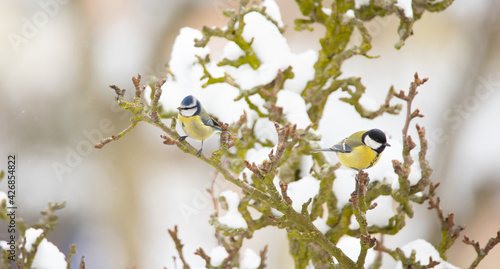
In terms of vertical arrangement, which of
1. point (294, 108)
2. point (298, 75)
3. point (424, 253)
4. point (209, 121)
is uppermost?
point (298, 75)

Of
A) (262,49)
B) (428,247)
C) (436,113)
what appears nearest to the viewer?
(428,247)

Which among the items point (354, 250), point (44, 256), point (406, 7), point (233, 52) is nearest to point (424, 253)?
point (354, 250)

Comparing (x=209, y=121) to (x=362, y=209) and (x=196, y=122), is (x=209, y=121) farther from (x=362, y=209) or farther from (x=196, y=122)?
(x=362, y=209)

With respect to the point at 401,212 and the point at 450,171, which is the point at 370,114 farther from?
the point at 450,171

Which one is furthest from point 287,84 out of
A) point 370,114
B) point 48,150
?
point 48,150

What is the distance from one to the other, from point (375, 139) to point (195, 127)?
0.43 metres

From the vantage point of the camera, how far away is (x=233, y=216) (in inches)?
53.2

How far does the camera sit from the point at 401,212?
1.37 m

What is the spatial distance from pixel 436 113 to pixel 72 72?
252cm

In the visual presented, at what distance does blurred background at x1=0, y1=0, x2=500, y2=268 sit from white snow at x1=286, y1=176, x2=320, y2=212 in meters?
1.41

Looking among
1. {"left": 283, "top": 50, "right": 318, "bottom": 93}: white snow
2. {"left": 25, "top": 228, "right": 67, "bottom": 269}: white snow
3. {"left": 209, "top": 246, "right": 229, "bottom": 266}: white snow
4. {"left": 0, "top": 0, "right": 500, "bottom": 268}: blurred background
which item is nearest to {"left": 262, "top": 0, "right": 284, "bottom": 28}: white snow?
{"left": 283, "top": 50, "right": 318, "bottom": 93}: white snow

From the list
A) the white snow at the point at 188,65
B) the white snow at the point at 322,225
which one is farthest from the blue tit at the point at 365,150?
the white snow at the point at 188,65

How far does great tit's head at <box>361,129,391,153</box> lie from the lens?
3.40 feet

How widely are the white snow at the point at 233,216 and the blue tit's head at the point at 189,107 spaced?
1.19 feet
